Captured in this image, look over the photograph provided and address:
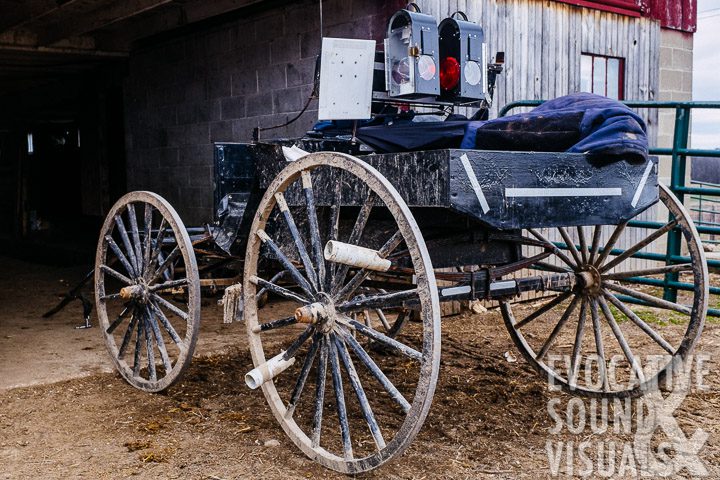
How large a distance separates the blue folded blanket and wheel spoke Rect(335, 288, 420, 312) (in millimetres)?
760

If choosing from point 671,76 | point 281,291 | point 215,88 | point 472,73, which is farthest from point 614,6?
point 281,291

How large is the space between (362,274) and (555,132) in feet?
3.47

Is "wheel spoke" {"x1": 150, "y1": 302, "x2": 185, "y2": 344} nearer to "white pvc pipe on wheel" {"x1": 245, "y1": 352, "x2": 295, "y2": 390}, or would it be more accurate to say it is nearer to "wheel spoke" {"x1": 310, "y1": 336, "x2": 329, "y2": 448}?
"white pvc pipe on wheel" {"x1": 245, "y1": 352, "x2": 295, "y2": 390}

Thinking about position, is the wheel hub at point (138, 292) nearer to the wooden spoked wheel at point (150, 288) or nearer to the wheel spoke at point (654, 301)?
the wooden spoked wheel at point (150, 288)

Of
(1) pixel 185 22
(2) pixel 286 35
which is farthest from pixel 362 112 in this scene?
(1) pixel 185 22

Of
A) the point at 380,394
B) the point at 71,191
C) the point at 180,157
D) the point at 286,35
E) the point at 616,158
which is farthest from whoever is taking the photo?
the point at 71,191

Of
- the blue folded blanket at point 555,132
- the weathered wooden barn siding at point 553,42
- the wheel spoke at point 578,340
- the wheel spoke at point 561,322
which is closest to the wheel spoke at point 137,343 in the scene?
the blue folded blanket at point 555,132

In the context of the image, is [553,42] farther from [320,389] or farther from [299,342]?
[320,389]

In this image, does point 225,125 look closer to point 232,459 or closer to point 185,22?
point 185,22

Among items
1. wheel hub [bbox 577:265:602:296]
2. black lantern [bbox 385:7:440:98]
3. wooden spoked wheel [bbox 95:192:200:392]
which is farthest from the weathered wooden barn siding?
wooden spoked wheel [bbox 95:192:200:392]

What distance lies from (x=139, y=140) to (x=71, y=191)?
388 cm

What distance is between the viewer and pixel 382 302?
2967 millimetres

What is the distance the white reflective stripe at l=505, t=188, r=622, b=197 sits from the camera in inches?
120

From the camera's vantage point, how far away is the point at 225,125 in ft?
26.4
